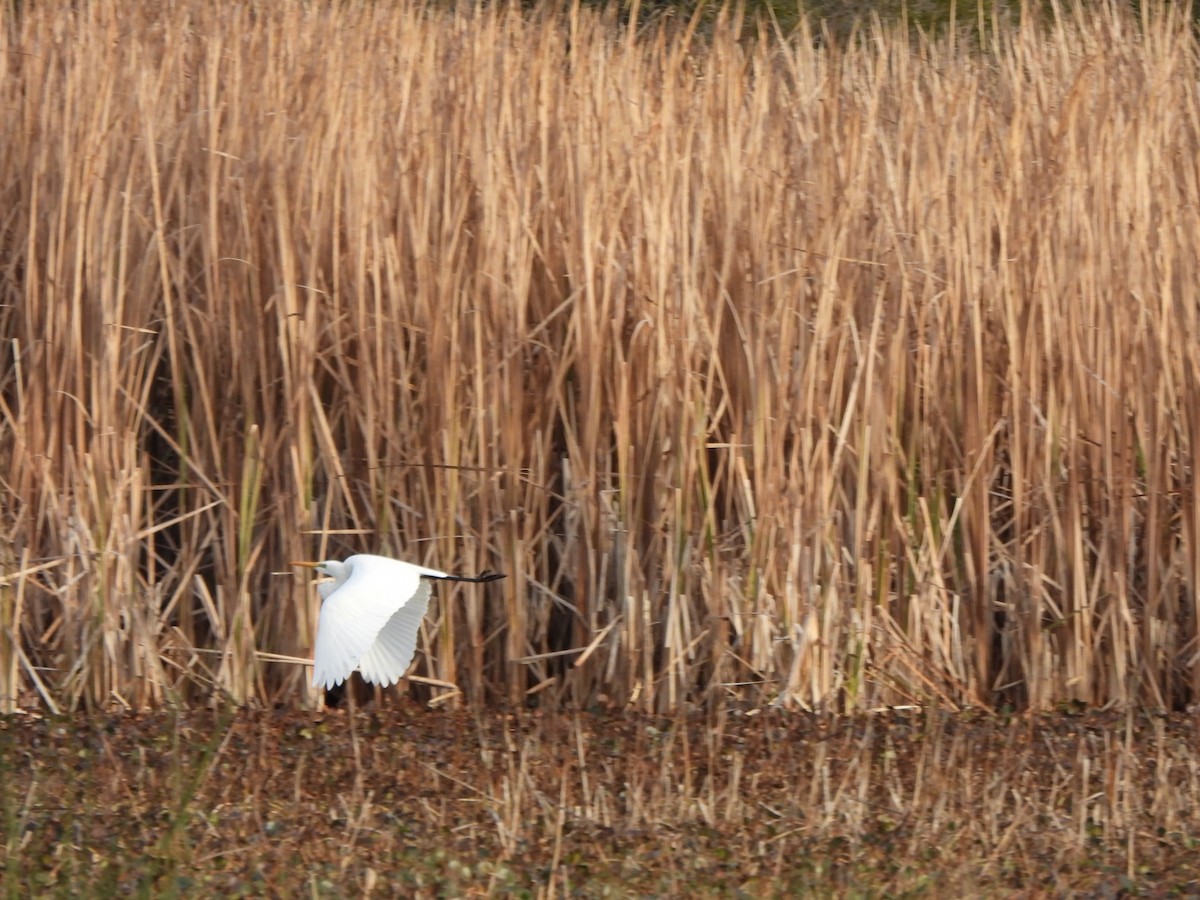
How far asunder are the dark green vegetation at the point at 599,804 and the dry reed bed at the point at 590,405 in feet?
0.61

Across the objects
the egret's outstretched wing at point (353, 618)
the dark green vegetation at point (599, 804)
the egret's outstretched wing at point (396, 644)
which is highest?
the egret's outstretched wing at point (353, 618)

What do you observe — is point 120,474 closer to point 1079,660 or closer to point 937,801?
point 937,801

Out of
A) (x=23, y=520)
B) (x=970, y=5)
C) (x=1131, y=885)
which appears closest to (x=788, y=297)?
(x=1131, y=885)

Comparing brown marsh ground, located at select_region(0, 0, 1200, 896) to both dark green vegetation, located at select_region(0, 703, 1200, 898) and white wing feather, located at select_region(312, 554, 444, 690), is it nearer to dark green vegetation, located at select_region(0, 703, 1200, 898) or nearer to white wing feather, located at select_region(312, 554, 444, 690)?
dark green vegetation, located at select_region(0, 703, 1200, 898)

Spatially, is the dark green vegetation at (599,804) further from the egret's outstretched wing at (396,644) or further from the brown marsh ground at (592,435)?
the egret's outstretched wing at (396,644)

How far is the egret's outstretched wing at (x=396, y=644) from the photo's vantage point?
3016 mm

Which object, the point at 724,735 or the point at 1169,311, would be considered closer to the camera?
the point at 724,735

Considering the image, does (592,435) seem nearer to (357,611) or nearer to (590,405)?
(590,405)

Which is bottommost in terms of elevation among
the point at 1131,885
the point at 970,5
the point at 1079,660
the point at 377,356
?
the point at 1131,885

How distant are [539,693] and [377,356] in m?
0.78

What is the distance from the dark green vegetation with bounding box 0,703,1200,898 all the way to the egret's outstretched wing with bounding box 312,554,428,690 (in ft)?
0.86

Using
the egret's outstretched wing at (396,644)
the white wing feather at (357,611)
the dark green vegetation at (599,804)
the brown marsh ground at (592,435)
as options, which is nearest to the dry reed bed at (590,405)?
the brown marsh ground at (592,435)

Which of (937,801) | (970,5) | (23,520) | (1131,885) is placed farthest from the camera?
(970,5)

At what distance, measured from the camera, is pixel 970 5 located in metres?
8.94
